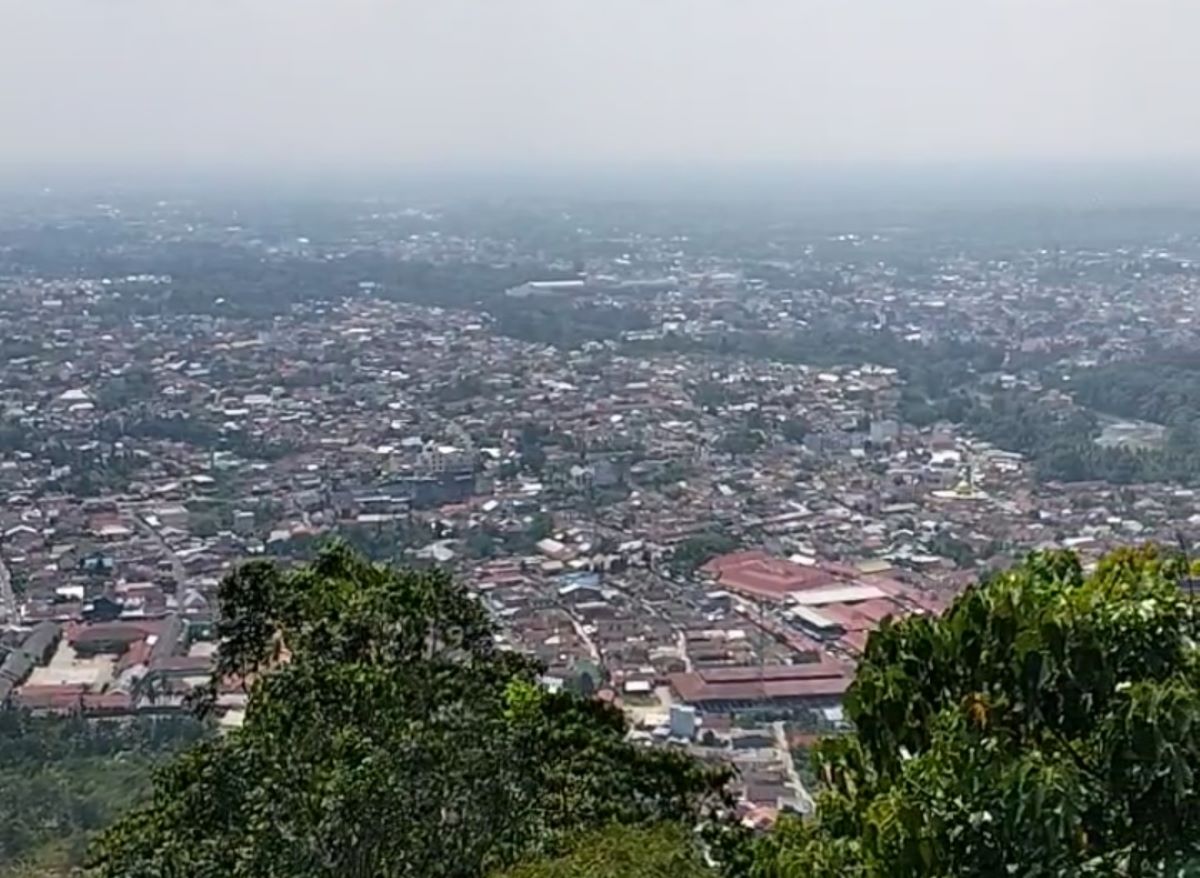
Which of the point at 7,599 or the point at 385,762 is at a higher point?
the point at 385,762

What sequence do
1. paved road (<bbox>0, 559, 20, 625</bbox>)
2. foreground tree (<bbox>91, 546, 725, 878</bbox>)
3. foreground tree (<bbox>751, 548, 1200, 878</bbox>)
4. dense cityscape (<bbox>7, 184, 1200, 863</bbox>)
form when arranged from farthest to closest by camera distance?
paved road (<bbox>0, 559, 20, 625</bbox>) < dense cityscape (<bbox>7, 184, 1200, 863</bbox>) < foreground tree (<bbox>91, 546, 725, 878</bbox>) < foreground tree (<bbox>751, 548, 1200, 878</bbox>)

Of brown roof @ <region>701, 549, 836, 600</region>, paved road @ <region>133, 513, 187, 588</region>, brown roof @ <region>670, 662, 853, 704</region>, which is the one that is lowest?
paved road @ <region>133, 513, 187, 588</region>

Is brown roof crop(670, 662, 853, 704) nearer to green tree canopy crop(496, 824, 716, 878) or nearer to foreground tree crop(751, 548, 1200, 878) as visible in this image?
green tree canopy crop(496, 824, 716, 878)

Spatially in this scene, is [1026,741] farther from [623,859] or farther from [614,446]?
[614,446]

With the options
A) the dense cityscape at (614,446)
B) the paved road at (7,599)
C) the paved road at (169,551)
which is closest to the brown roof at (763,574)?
the dense cityscape at (614,446)

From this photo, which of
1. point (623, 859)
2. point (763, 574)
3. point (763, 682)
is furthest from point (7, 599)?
point (623, 859)

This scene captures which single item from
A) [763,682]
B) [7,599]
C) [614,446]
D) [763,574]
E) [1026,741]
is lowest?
[614,446]

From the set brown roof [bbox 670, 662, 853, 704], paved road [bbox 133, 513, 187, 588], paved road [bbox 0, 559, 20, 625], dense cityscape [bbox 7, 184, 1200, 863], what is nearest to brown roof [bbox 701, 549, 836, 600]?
dense cityscape [bbox 7, 184, 1200, 863]
